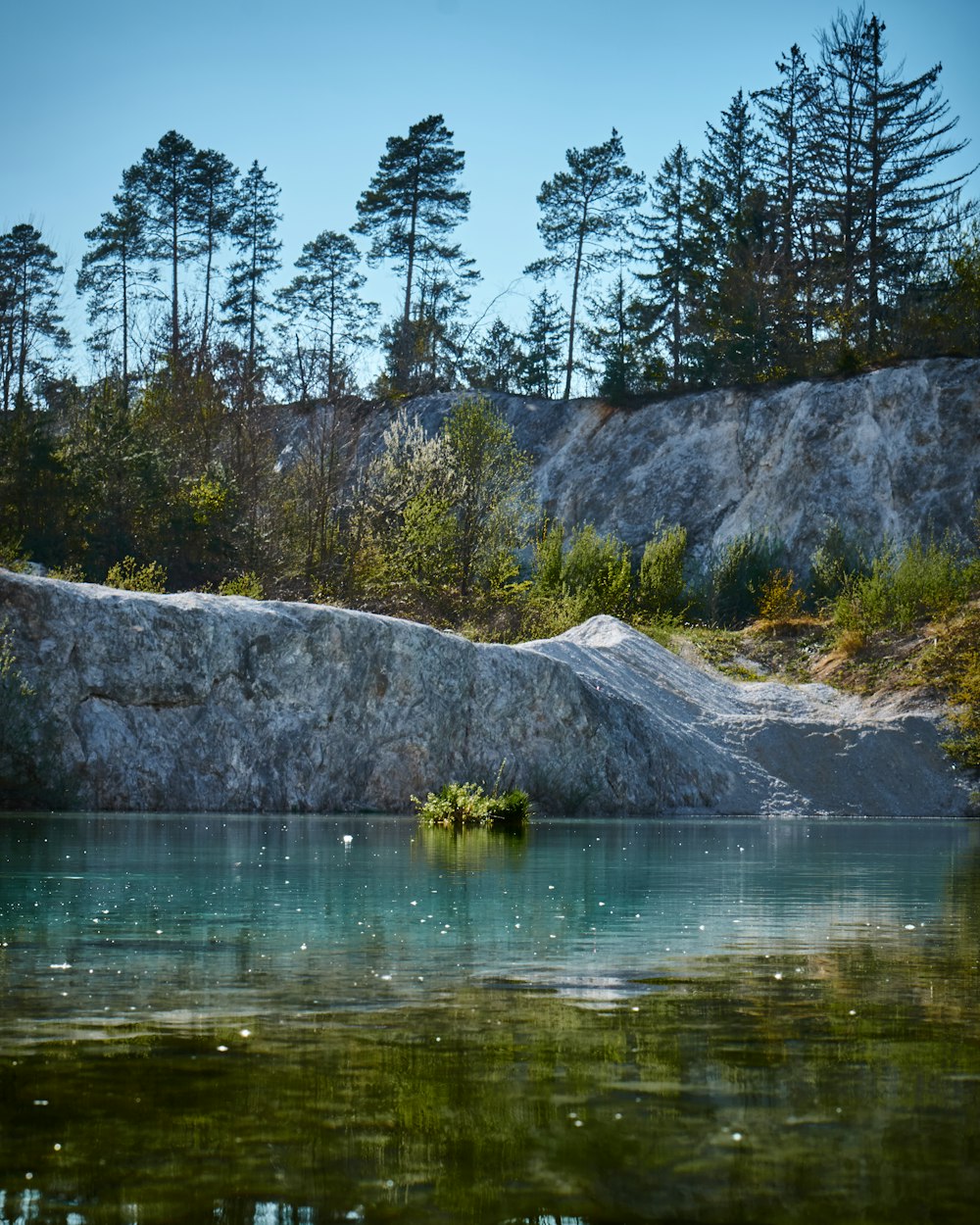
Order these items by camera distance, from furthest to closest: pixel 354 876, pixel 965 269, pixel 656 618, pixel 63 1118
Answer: pixel 965 269 < pixel 656 618 < pixel 354 876 < pixel 63 1118

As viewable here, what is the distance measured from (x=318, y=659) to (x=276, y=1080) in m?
14.8

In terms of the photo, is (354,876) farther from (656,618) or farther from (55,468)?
(656,618)

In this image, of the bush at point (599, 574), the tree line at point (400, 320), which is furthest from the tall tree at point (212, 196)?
the bush at point (599, 574)

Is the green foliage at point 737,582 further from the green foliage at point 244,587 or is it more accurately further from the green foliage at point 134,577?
the green foliage at point 134,577

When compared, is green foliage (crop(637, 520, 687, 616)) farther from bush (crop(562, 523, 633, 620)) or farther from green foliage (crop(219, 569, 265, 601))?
green foliage (crop(219, 569, 265, 601))

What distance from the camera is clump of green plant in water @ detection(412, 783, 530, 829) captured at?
15.7 m

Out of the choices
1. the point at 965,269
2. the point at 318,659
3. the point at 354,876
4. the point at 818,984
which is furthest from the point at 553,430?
the point at 818,984

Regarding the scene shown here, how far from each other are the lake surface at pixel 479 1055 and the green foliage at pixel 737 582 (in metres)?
24.6

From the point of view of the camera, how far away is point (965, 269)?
119 ft

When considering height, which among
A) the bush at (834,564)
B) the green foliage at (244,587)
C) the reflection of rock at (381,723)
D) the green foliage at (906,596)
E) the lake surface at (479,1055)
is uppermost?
the bush at (834,564)

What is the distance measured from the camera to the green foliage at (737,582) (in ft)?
105

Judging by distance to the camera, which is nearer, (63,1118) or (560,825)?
(63,1118)

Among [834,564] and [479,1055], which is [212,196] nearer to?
[834,564]

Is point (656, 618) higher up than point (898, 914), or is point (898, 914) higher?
point (656, 618)
